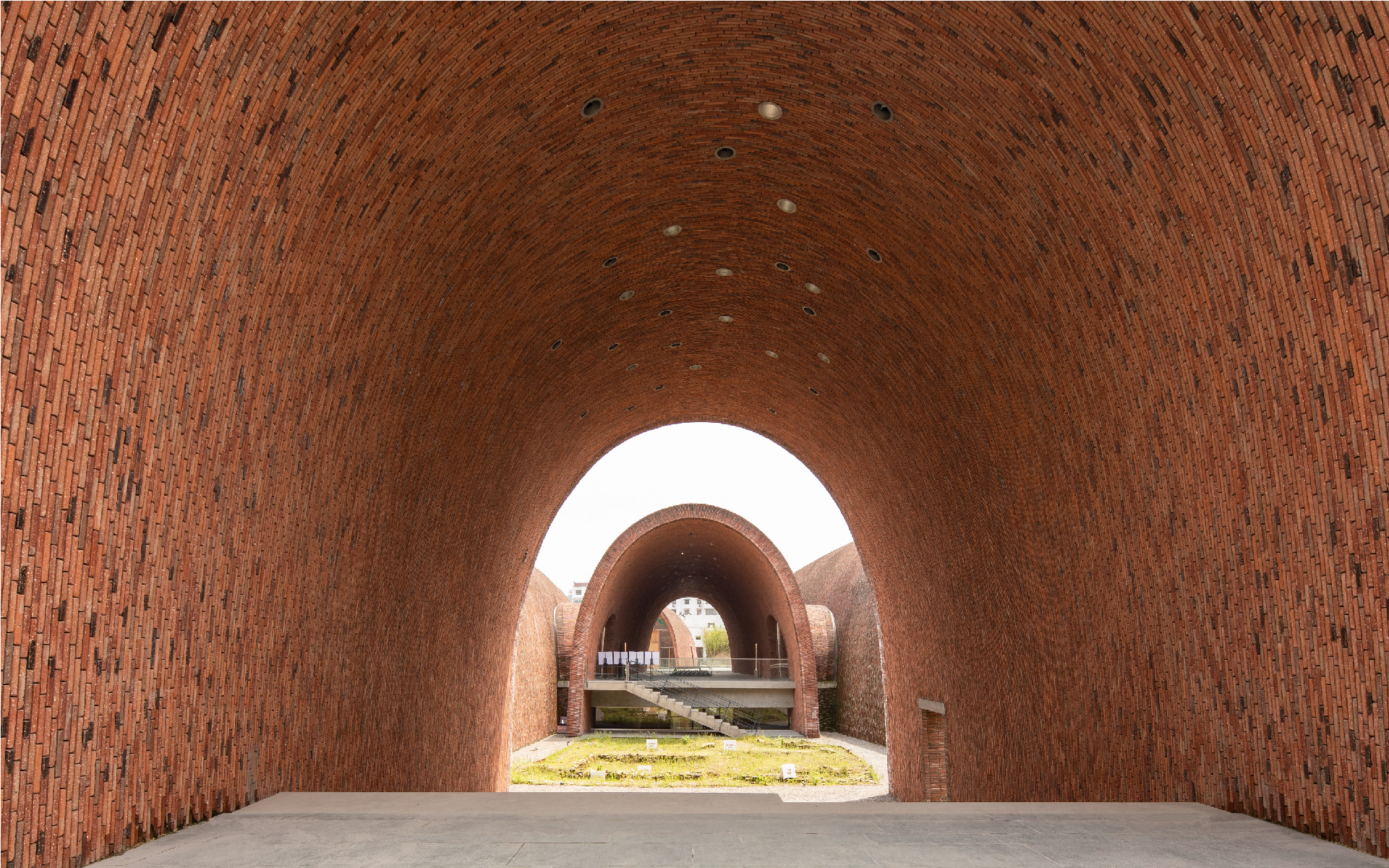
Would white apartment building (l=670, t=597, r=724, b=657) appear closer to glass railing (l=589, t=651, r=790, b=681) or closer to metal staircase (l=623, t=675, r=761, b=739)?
glass railing (l=589, t=651, r=790, b=681)

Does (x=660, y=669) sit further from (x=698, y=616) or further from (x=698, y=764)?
(x=698, y=616)

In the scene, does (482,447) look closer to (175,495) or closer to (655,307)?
(655,307)

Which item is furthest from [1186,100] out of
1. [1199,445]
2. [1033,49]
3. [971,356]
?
[971,356]

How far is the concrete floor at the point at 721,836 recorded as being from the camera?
190 inches

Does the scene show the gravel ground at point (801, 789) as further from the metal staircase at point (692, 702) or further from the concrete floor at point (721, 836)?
the concrete floor at point (721, 836)

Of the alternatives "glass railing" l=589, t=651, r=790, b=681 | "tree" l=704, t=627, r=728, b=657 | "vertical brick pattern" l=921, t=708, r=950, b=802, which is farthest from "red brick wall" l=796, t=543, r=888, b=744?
"tree" l=704, t=627, r=728, b=657

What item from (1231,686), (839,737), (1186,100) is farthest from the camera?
(839,737)

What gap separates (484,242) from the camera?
27.8 feet

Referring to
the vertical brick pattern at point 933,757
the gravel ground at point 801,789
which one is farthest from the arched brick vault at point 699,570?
the vertical brick pattern at point 933,757

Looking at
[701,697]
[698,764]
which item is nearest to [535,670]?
[701,697]

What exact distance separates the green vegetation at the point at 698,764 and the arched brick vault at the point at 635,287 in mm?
8685

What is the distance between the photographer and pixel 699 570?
4059cm

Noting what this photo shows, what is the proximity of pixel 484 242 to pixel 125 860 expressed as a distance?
553 cm

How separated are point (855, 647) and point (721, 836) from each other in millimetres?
26748
